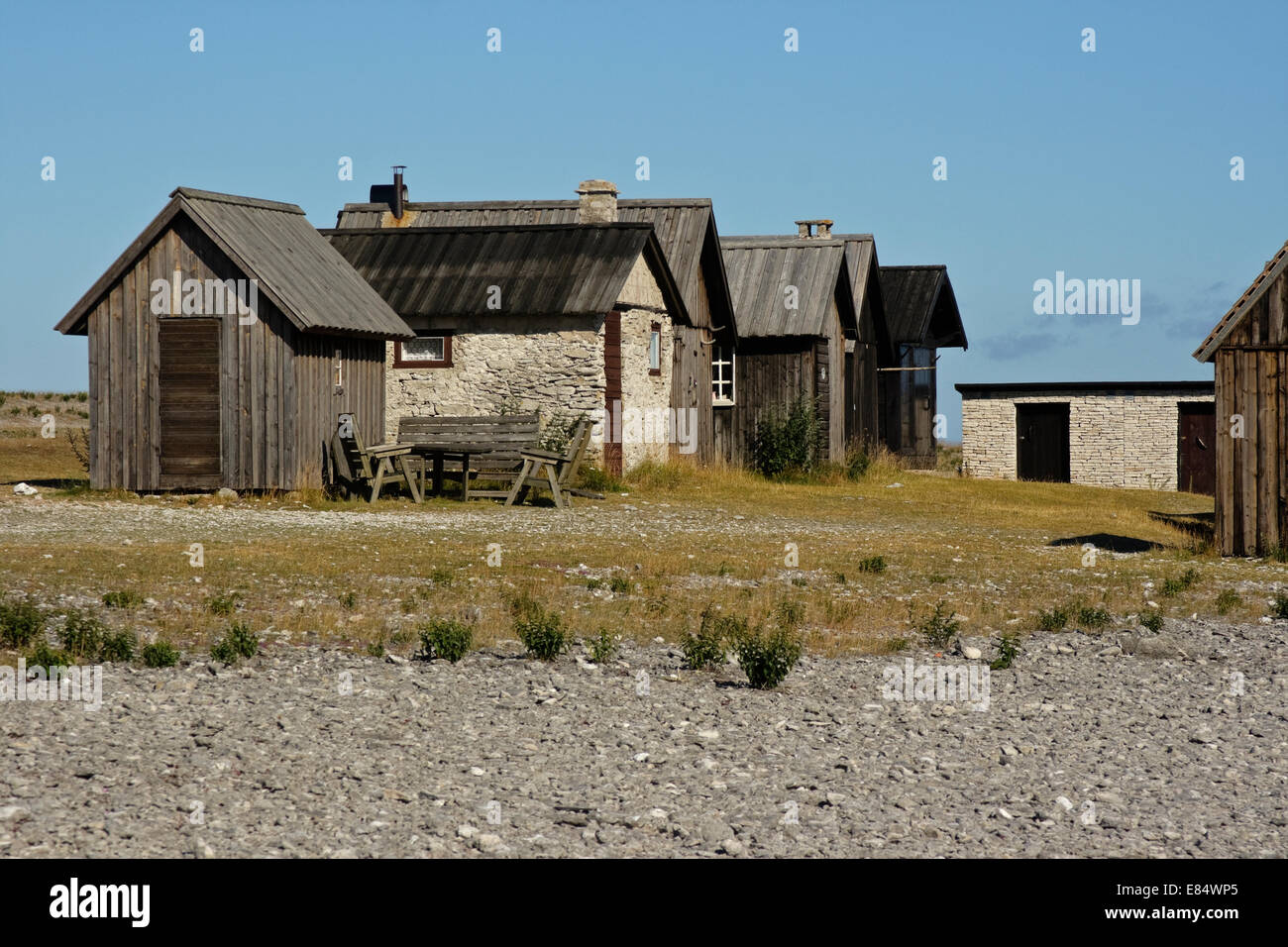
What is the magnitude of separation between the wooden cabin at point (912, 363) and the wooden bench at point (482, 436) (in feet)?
65.4

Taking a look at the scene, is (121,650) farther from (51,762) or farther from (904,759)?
(904,759)

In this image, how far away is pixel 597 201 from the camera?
31.6 meters

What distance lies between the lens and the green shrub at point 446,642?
1055cm

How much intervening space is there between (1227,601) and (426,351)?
17.9 m

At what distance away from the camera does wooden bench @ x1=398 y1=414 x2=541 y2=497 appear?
80.6 ft

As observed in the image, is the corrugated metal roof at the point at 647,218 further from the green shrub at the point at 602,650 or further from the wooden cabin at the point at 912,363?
the green shrub at the point at 602,650

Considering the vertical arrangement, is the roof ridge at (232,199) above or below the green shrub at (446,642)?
above

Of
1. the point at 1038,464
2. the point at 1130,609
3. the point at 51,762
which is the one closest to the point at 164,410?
the point at 1130,609

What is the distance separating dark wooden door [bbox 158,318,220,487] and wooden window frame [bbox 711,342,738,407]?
13.8 meters

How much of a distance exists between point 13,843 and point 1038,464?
37.5 meters

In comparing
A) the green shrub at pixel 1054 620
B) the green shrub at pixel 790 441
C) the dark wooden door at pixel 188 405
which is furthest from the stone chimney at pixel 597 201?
the green shrub at pixel 1054 620

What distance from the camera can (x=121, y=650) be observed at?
10.2 metres

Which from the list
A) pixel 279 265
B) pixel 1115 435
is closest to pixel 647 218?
pixel 279 265

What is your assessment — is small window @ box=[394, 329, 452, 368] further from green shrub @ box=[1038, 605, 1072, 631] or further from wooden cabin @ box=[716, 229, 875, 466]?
green shrub @ box=[1038, 605, 1072, 631]
